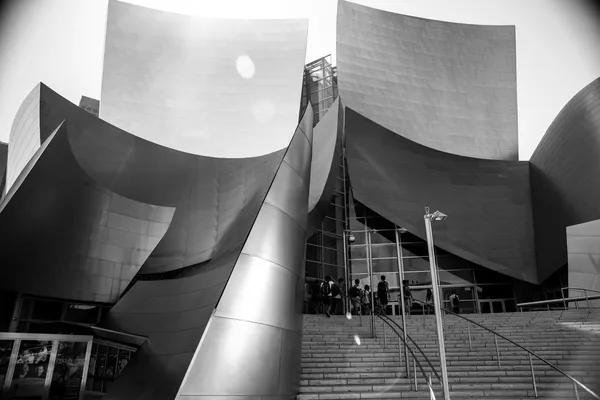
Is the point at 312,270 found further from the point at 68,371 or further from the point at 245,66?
the point at 68,371

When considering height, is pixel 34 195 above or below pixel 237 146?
below

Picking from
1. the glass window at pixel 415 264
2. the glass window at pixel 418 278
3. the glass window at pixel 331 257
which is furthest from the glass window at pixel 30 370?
the glass window at pixel 415 264

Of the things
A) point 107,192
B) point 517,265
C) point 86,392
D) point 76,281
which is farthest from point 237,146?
point 517,265

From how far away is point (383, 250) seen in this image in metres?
17.3

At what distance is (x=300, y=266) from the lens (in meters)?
6.57

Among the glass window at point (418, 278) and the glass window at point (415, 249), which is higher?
the glass window at point (415, 249)

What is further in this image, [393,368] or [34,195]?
[34,195]

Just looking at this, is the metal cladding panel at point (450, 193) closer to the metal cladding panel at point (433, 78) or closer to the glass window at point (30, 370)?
the metal cladding panel at point (433, 78)

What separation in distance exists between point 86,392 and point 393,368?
5696mm

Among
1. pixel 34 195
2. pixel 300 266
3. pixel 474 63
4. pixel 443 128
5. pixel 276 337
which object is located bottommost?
pixel 276 337

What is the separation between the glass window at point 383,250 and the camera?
17.2 metres

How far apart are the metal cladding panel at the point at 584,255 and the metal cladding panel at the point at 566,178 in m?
0.68

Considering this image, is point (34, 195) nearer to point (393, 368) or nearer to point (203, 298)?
point (203, 298)

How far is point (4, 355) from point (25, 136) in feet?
19.6
